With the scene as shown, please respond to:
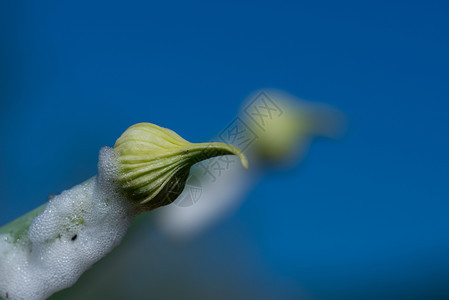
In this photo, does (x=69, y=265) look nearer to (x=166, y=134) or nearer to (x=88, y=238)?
(x=88, y=238)

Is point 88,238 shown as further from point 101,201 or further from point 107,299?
point 107,299

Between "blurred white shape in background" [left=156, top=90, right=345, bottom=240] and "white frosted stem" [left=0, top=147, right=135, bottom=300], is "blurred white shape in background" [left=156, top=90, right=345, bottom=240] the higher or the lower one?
the higher one

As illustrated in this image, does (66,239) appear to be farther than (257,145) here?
No

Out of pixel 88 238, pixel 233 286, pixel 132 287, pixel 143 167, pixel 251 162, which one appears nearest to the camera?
pixel 143 167

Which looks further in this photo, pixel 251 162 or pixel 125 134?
pixel 251 162

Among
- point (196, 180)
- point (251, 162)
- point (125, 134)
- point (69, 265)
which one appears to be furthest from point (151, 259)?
point (125, 134)

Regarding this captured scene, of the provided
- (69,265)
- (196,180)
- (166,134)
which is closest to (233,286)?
(196,180)

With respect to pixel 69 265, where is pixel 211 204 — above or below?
above

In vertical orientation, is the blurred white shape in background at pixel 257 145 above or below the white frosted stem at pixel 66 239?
above

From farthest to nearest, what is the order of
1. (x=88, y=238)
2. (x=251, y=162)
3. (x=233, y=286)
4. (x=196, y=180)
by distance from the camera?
(x=233, y=286), (x=251, y=162), (x=196, y=180), (x=88, y=238)

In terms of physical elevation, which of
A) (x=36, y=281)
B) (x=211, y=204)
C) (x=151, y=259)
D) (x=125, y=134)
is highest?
(x=211, y=204)
